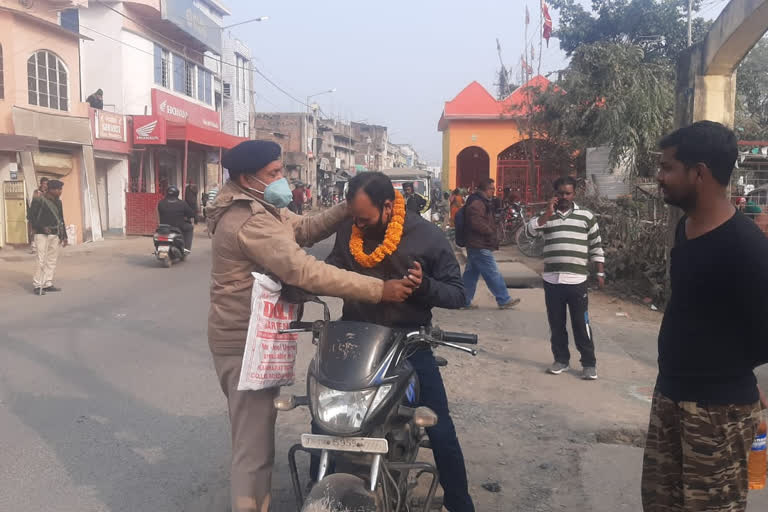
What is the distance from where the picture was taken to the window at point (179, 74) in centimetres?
2664

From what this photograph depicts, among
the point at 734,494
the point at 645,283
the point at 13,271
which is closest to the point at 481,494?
the point at 734,494

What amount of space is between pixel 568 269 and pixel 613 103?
11079mm

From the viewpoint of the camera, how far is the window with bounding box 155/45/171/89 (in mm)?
24906

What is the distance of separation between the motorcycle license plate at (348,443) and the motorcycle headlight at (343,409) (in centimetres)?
5

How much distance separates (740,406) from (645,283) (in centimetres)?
785

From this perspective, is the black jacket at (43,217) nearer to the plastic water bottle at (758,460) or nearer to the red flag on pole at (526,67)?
the plastic water bottle at (758,460)

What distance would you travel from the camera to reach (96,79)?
76.3 feet

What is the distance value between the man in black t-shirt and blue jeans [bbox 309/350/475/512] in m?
1.05

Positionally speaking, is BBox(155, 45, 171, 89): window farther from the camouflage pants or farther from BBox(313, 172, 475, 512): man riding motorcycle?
the camouflage pants

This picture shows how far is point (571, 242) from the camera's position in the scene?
6074 millimetres

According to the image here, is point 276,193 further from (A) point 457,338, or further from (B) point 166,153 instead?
(B) point 166,153

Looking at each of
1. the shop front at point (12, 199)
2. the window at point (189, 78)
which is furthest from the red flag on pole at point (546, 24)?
the shop front at point (12, 199)

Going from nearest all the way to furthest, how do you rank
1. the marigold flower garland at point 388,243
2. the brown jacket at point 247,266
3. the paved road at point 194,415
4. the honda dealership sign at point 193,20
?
the brown jacket at point 247,266 → the marigold flower garland at point 388,243 → the paved road at point 194,415 → the honda dealership sign at point 193,20

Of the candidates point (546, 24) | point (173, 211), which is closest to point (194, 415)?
point (173, 211)
